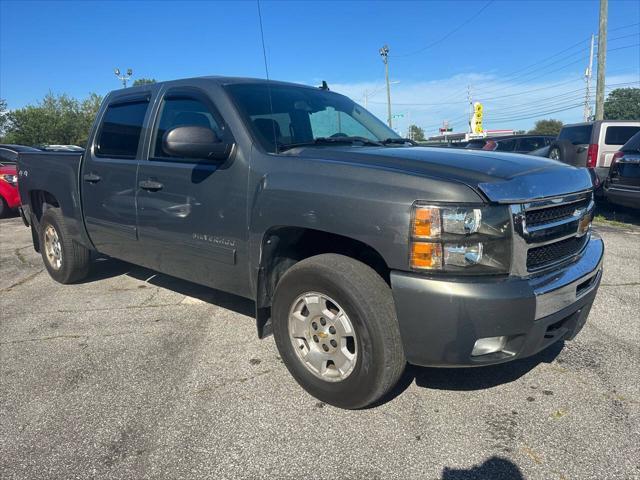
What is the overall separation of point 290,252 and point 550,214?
1549mm

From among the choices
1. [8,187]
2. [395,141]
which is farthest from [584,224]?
[8,187]

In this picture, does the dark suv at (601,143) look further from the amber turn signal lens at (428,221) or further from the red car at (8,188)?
the red car at (8,188)

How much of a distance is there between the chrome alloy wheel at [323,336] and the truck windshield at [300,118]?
3.39 feet

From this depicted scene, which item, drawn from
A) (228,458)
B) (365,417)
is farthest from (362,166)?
(228,458)

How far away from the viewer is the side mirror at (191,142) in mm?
3029

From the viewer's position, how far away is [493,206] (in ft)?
7.88

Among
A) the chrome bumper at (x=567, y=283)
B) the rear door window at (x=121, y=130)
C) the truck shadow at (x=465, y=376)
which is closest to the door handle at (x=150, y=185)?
the rear door window at (x=121, y=130)

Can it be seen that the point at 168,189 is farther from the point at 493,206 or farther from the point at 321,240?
the point at 493,206

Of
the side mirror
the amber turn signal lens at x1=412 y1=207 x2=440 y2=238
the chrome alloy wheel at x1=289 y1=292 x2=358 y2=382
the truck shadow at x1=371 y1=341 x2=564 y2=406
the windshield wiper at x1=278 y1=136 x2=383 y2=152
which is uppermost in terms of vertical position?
the side mirror

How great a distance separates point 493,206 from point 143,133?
2.88 m

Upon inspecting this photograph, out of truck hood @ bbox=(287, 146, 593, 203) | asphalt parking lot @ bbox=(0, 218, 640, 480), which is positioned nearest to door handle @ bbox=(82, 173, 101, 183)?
asphalt parking lot @ bbox=(0, 218, 640, 480)

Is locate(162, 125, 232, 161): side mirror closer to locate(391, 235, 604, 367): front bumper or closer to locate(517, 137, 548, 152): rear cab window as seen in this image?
locate(391, 235, 604, 367): front bumper

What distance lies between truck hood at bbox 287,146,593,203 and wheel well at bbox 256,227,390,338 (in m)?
0.49

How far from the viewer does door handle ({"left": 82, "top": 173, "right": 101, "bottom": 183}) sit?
4.42 metres
